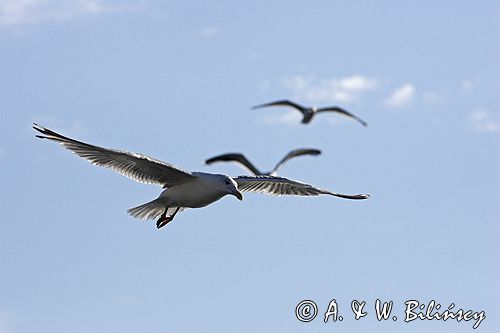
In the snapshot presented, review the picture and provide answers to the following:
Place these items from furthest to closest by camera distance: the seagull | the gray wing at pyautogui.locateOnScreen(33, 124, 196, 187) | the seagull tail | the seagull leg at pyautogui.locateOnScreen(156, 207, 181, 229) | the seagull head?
the seagull leg at pyautogui.locateOnScreen(156, 207, 181, 229)
the seagull tail
the seagull head
the seagull
the gray wing at pyautogui.locateOnScreen(33, 124, 196, 187)

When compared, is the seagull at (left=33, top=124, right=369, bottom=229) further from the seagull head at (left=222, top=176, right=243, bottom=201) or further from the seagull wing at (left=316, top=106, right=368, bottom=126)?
the seagull wing at (left=316, top=106, right=368, bottom=126)

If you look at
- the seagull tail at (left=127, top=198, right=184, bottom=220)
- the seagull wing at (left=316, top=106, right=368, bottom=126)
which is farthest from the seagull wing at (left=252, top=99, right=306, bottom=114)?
the seagull tail at (left=127, top=198, right=184, bottom=220)

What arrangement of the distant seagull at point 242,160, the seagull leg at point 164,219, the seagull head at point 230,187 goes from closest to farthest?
1. the seagull head at point 230,187
2. the seagull leg at point 164,219
3. the distant seagull at point 242,160

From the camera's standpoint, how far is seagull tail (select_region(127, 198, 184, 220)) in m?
11.0

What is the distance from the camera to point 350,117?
23.4m

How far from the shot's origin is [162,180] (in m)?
11.0

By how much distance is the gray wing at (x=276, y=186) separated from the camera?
1189cm

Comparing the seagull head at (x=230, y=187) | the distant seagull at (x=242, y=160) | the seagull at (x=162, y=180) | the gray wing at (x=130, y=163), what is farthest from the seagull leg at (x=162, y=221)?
the distant seagull at (x=242, y=160)

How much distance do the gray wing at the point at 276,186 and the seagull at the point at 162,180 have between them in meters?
1.05

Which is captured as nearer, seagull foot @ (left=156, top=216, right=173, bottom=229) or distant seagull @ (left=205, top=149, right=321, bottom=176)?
seagull foot @ (left=156, top=216, right=173, bottom=229)

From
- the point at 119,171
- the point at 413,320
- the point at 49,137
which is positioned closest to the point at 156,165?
the point at 119,171

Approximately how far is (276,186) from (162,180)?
182 centimetres

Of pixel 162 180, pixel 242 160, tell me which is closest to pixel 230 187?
pixel 162 180

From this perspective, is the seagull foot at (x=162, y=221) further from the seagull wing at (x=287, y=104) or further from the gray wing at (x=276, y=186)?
the seagull wing at (x=287, y=104)
